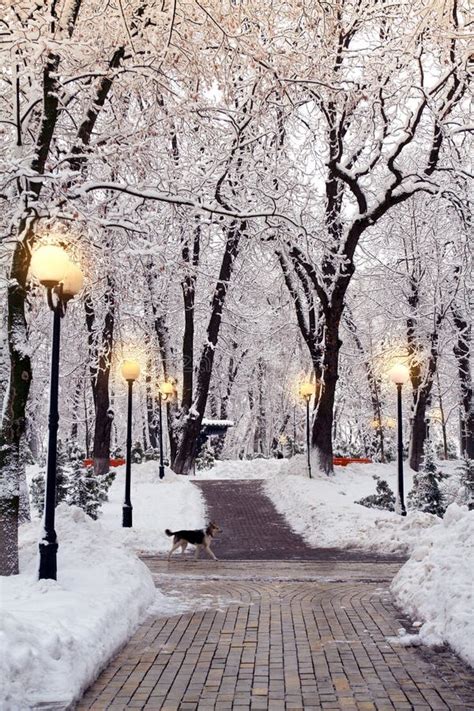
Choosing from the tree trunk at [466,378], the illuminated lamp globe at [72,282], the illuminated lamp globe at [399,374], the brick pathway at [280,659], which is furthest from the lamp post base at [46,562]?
the tree trunk at [466,378]

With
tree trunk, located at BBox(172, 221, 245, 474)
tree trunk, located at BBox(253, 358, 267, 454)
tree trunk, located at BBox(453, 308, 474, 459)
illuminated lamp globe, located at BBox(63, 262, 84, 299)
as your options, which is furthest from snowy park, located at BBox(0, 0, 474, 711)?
tree trunk, located at BBox(253, 358, 267, 454)

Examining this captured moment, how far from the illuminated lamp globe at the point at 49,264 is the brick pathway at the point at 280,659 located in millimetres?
4118

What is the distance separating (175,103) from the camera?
36.0ft

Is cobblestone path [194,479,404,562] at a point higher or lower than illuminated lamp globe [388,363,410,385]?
lower

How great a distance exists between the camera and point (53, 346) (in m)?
8.75

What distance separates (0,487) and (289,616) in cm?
380

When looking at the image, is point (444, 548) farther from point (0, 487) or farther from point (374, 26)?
point (374, 26)

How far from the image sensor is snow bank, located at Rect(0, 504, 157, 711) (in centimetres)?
521

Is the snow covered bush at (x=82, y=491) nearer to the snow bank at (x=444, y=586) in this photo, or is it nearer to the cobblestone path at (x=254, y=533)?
the cobblestone path at (x=254, y=533)

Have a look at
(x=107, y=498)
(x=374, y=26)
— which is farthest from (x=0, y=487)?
(x=374, y=26)

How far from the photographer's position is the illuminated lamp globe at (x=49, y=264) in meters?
8.70

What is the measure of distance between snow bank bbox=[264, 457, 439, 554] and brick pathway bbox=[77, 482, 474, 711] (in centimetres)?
411

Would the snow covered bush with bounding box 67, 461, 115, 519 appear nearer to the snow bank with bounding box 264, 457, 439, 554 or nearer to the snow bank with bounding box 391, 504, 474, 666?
the snow bank with bounding box 264, 457, 439, 554

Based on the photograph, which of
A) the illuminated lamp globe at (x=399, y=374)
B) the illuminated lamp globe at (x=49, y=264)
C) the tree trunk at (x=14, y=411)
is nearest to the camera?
the illuminated lamp globe at (x=49, y=264)
